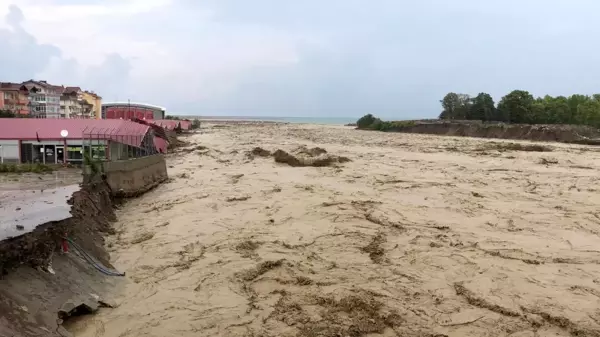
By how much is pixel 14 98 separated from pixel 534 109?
83.3 m

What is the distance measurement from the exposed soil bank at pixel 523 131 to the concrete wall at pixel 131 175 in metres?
46.7

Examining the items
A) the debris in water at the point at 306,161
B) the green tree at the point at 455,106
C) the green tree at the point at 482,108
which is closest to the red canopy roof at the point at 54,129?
the debris in water at the point at 306,161

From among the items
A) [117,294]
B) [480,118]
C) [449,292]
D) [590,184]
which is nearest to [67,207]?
[117,294]

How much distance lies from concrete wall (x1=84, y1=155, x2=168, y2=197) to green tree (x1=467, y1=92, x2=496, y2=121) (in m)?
72.4

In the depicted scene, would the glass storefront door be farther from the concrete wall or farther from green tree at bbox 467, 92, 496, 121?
green tree at bbox 467, 92, 496, 121

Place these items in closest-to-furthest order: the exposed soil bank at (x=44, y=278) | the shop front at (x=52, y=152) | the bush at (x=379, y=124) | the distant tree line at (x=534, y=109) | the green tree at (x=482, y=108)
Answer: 1. the exposed soil bank at (x=44, y=278)
2. the shop front at (x=52, y=152)
3. the distant tree line at (x=534, y=109)
4. the green tree at (x=482, y=108)
5. the bush at (x=379, y=124)

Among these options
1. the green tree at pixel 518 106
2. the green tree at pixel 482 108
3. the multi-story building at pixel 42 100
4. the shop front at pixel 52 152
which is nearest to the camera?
the shop front at pixel 52 152

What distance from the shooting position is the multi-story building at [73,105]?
82.4 m

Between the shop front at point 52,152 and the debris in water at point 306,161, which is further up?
the shop front at point 52,152

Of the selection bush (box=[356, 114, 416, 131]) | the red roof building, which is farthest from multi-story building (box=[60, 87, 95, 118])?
the red roof building

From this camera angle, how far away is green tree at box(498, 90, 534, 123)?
240 feet

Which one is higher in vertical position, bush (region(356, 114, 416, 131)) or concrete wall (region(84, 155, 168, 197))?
bush (region(356, 114, 416, 131))

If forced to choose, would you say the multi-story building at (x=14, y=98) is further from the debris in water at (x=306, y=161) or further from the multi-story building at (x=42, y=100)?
the debris in water at (x=306, y=161)

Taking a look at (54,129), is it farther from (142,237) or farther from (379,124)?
(379,124)
